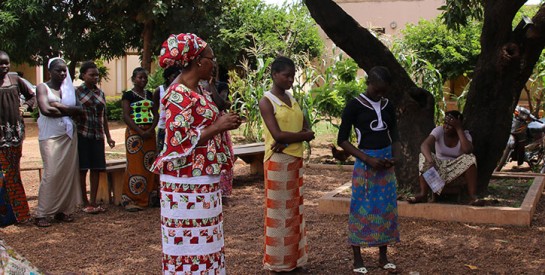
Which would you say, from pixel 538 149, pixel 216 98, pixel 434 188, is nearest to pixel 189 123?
pixel 216 98

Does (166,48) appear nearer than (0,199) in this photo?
Yes

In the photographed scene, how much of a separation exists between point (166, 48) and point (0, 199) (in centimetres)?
378

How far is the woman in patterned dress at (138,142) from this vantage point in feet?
22.5

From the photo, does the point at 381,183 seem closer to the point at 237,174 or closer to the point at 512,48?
the point at 512,48

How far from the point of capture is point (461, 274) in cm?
463

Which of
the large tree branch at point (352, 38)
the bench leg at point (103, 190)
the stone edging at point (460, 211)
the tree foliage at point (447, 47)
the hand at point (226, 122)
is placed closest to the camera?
the hand at point (226, 122)

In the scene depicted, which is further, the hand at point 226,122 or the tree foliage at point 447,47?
the tree foliage at point 447,47

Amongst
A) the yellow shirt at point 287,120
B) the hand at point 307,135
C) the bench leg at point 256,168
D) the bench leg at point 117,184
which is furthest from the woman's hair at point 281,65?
the bench leg at point 256,168

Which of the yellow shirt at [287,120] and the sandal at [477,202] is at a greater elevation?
the yellow shirt at [287,120]

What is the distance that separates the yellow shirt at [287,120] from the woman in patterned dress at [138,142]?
2.76 meters

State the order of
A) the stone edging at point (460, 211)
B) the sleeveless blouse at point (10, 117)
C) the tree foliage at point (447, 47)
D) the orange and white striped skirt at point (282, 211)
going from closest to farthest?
the orange and white striped skirt at point (282, 211), the stone edging at point (460, 211), the sleeveless blouse at point (10, 117), the tree foliage at point (447, 47)

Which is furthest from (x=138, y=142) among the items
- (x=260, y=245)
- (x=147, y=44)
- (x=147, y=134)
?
(x=147, y=44)

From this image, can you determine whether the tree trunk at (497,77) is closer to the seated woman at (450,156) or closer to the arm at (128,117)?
the seated woman at (450,156)

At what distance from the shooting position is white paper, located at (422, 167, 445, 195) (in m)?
6.19
